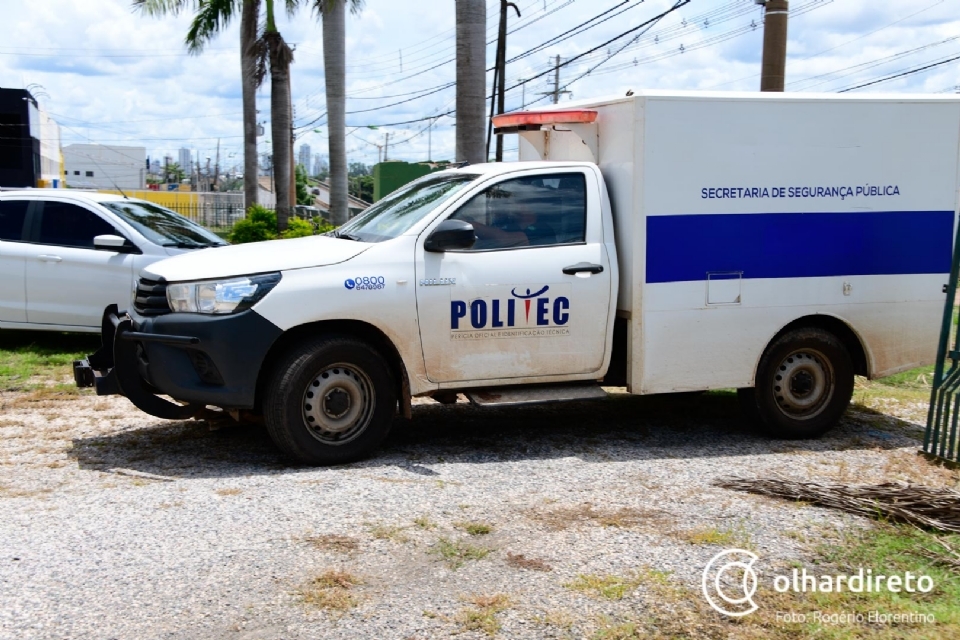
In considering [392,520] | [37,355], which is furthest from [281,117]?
[392,520]

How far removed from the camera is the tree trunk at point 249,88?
2328 centimetres

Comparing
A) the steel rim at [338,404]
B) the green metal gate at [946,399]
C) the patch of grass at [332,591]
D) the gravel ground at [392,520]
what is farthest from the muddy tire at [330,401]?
the green metal gate at [946,399]

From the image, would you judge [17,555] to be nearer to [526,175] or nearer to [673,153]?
[526,175]

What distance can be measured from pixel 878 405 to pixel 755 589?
5.15m

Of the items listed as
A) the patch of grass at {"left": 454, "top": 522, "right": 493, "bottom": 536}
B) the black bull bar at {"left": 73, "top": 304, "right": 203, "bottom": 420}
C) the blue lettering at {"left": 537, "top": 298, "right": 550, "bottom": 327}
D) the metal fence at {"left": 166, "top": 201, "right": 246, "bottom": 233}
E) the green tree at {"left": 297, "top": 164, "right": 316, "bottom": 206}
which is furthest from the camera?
the green tree at {"left": 297, "top": 164, "right": 316, "bottom": 206}

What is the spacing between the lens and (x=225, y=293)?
6504 millimetres

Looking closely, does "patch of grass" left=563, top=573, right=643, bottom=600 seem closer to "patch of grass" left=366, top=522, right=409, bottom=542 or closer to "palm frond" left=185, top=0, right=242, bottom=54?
"patch of grass" left=366, top=522, right=409, bottom=542

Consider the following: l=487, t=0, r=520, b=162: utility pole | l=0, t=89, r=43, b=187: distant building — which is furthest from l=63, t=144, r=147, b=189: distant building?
l=487, t=0, r=520, b=162: utility pole

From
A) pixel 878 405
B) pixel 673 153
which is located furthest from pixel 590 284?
pixel 878 405

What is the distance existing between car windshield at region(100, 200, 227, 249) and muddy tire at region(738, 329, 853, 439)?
631 cm

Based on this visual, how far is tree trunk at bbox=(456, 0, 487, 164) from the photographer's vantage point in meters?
13.1

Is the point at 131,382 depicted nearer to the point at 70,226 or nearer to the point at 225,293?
the point at 225,293

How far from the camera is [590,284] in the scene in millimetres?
7250

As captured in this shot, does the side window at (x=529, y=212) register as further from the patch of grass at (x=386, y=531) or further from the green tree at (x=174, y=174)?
the green tree at (x=174, y=174)
